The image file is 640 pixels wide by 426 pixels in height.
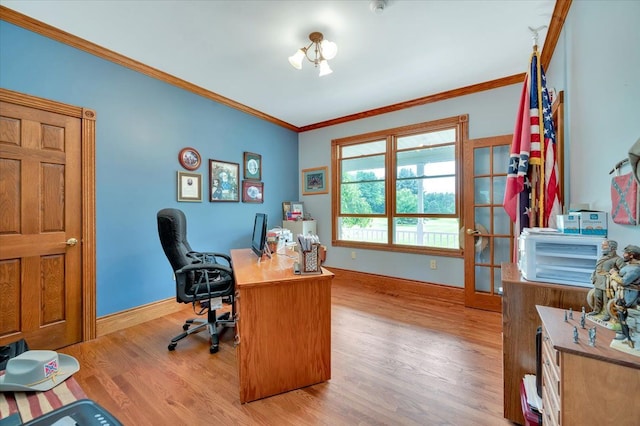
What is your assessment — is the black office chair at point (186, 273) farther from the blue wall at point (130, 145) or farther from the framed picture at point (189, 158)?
the framed picture at point (189, 158)

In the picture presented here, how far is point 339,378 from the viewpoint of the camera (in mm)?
1820

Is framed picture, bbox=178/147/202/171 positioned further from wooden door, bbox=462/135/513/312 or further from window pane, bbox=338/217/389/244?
wooden door, bbox=462/135/513/312

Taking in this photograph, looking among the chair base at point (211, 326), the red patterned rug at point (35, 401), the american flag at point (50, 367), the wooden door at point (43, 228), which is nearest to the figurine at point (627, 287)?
the red patterned rug at point (35, 401)

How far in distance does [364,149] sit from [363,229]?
130 cm

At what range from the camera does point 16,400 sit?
694mm

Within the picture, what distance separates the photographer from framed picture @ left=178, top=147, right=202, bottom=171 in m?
3.04

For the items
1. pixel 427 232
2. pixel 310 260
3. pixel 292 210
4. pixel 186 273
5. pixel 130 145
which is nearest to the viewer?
pixel 310 260

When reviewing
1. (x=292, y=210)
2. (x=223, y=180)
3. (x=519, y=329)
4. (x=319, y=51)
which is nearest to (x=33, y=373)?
(x=519, y=329)

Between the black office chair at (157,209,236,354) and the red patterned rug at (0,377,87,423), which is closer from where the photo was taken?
the red patterned rug at (0,377,87,423)

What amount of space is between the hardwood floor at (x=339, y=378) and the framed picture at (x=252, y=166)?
211cm

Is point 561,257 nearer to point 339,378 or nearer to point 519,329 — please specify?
point 519,329

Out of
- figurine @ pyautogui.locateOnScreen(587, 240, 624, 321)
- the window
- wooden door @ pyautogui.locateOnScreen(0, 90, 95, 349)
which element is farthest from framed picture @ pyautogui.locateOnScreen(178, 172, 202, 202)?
figurine @ pyautogui.locateOnScreen(587, 240, 624, 321)

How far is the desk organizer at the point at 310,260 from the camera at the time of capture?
1.76m

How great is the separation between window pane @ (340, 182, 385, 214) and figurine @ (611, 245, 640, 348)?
3142 millimetres
